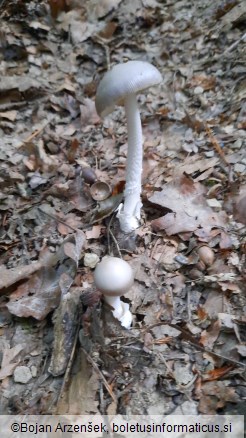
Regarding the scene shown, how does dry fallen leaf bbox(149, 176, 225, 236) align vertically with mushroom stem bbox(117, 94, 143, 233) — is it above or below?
below

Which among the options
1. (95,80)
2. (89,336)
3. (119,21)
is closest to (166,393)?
(89,336)

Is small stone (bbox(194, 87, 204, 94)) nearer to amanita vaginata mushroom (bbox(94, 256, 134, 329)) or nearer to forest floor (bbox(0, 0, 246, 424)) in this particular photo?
forest floor (bbox(0, 0, 246, 424))

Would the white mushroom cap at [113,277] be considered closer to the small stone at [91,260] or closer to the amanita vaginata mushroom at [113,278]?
the amanita vaginata mushroom at [113,278]

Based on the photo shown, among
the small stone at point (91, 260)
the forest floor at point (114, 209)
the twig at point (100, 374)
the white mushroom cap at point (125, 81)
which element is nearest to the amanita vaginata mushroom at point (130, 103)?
the white mushroom cap at point (125, 81)

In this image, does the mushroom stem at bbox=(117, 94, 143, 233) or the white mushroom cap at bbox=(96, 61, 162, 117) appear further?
the mushroom stem at bbox=(117, 94, 143, 233)

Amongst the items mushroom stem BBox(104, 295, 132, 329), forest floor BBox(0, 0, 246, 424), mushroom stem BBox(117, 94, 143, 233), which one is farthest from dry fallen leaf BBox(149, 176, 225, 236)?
mushroom stem BBox(104, 295, 132, 329)

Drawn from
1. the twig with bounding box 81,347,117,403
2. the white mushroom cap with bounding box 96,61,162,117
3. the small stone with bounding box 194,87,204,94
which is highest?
the white mushroom cap with bounding box 96,61,162,117

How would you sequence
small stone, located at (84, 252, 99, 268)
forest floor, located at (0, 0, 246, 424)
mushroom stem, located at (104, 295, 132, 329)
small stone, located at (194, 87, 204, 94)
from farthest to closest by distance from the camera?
small stone, located at (194, 87, 204, 94)
small stone, located at (84, 252, 99, 268)
mushroom stem, located at (104, 295, 132, 329)
forest floor, located at (0, 0, 246, 424)
